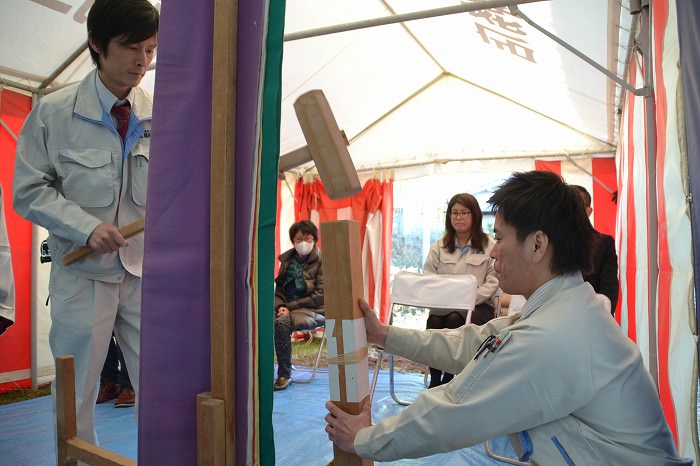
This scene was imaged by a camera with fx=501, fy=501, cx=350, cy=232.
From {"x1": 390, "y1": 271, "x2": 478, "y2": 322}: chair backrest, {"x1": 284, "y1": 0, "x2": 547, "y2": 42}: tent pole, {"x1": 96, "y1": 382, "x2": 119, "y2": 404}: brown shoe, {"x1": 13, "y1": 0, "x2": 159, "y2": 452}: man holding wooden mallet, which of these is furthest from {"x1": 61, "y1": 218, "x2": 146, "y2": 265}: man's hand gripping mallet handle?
{"x1": 96, "y1": 382, "x2": 119, "y2": 404}: brown shoe

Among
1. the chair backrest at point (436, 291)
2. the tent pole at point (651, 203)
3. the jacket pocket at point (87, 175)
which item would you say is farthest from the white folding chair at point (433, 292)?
the jacket pocket at point (87, 175)

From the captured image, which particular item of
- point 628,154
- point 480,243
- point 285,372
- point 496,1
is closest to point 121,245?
point 496,1

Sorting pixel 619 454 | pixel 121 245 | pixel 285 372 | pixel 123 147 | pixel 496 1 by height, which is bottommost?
pixel 285 372

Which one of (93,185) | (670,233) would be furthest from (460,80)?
(93,185)

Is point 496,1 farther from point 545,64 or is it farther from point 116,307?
point 116,307

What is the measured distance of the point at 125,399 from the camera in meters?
3.42

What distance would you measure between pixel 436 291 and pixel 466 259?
0.41m

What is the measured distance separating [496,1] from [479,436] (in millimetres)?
2149

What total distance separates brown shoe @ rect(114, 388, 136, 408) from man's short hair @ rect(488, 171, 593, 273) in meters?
3.14

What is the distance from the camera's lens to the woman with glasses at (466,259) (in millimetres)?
3400

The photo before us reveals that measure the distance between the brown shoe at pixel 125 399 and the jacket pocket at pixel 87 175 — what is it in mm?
2479

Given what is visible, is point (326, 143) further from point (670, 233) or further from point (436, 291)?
point (436, 291)

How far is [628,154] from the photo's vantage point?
3.46 m

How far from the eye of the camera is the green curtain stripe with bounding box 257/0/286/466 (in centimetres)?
94
